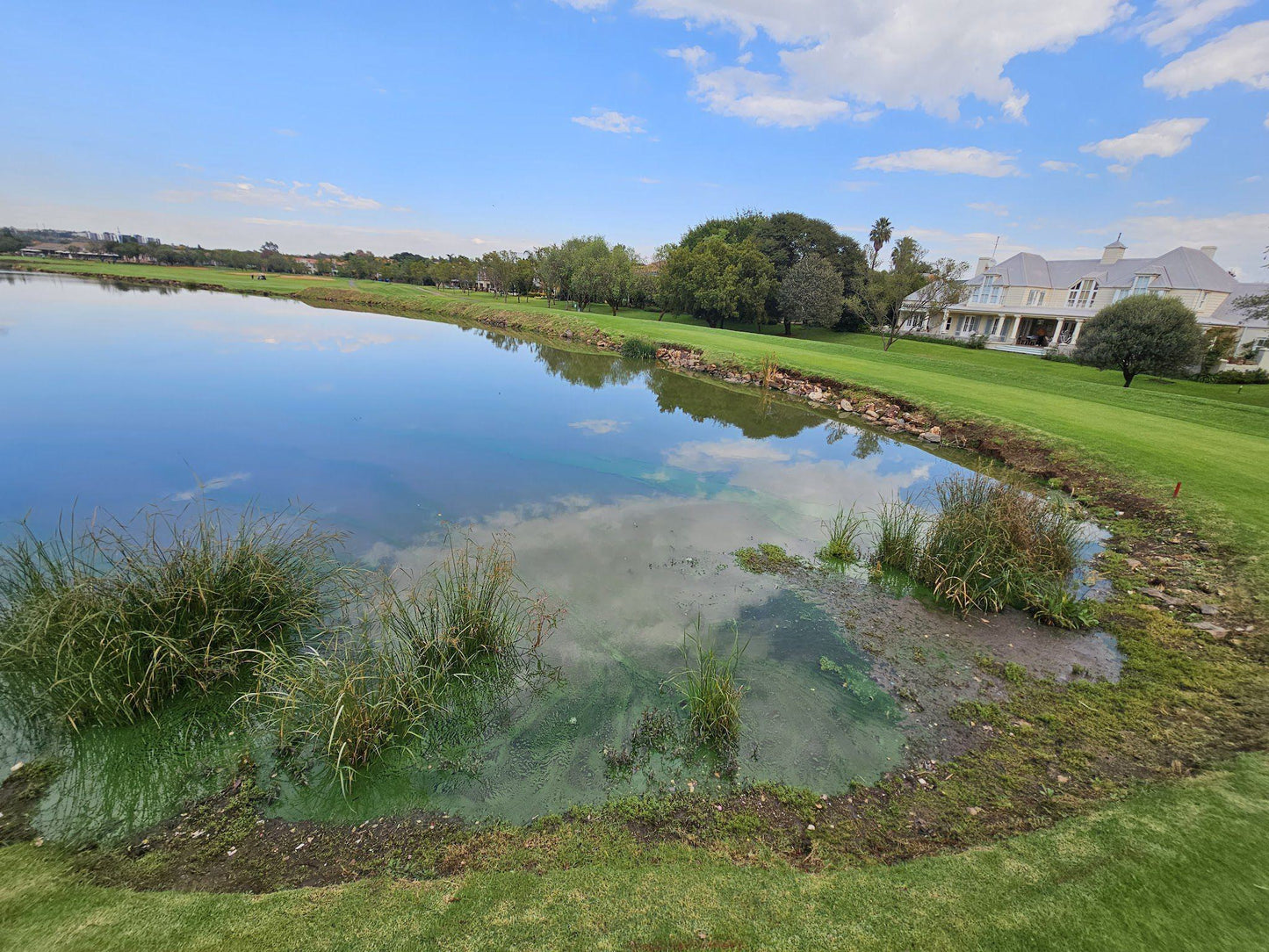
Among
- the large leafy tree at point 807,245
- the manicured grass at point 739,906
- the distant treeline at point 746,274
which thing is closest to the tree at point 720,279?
the distant treeline at point 746,274

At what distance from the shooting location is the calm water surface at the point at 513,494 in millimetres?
4297

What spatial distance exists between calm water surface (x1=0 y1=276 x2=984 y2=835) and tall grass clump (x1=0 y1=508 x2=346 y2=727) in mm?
333

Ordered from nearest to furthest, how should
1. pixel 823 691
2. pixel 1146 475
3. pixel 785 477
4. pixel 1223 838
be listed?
1. pixel 1223 838
2. pixel 823 691
3. pixel 1146 475
4. pixel 785 477

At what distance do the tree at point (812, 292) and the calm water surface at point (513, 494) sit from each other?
2625 centimetres

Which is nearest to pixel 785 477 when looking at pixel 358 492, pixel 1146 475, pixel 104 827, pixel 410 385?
pixel 1146 475

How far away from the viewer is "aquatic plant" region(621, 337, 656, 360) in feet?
102

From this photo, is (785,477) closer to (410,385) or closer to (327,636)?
(327,636)

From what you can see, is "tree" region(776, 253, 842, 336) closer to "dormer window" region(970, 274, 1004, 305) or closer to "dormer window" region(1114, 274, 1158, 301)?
"dormer window" region(970, 274, 1004, 305)

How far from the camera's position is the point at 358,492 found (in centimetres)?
962

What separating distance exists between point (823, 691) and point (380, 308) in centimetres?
5688

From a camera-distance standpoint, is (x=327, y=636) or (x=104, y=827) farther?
(x=327, y=636)

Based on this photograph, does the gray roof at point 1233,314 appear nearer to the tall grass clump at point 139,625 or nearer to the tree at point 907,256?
the tree at point 907,256

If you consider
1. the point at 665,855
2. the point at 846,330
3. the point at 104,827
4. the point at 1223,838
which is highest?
the point at 846,330

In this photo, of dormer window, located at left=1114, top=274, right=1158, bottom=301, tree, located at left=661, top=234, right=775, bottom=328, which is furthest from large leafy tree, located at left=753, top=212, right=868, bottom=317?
dormer window, located at left=1114, top=274, right=1158, bottom=301
